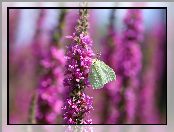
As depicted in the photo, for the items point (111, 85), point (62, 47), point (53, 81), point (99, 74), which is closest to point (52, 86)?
point (53, 81)

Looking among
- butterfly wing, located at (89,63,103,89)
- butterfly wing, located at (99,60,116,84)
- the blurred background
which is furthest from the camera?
the blurred background

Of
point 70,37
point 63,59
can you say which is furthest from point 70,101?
point 63,59

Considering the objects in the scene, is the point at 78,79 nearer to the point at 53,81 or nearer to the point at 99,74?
the point at 99,74

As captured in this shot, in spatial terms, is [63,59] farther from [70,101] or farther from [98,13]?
[70,101]

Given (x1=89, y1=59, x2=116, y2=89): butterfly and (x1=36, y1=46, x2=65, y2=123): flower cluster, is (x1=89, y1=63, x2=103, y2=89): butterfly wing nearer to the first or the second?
(x1=89, y1=59, x2=116, y2=89): butterfly

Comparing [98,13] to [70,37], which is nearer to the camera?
[70,37]

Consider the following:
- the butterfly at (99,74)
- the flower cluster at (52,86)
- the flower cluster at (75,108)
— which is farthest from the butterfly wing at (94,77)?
the flower cluster at (52,86)

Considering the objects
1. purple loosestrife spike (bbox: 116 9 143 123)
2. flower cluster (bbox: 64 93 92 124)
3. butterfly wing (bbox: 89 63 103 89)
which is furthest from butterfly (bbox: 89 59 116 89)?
purple loosestrife spike (bbox: 116 9 143 123)
